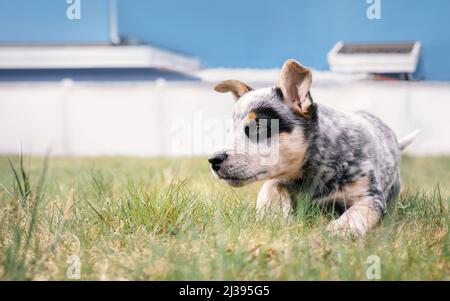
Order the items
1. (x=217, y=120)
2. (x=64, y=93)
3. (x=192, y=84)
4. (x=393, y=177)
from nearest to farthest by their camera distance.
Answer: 1. (x=393, y=177)
2. (x=217, y=120)
3. (x=192, y=84)
4. (x=64, y=93)

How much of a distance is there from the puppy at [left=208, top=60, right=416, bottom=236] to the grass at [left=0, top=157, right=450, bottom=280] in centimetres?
11

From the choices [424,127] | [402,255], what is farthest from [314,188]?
[424,127]

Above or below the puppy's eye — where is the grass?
below

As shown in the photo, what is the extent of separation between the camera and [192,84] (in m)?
8.81

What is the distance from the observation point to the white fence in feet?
24.7

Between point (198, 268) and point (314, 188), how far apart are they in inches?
33.1

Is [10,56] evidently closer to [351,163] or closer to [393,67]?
[393,67]

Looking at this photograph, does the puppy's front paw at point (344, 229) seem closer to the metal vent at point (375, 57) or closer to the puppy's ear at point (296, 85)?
the puppy's ear at point (296, 85)

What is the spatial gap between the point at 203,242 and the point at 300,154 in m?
0.58

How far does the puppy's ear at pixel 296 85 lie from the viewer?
8.55 ft
